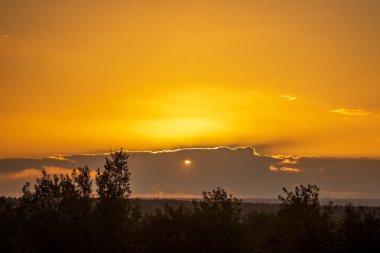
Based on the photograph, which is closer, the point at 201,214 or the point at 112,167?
the point at 112,167

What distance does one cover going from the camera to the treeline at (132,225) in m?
42.3

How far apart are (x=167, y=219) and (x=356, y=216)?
16524mm

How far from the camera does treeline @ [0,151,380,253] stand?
139 feet

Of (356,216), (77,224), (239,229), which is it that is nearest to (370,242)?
(356,216)

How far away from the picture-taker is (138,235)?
44.4 metres

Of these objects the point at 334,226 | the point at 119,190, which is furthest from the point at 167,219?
the point at 334,226

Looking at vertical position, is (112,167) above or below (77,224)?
above

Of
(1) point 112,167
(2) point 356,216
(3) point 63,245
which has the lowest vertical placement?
(3) point 63,245

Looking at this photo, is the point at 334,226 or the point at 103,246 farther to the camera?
the point at 334,226

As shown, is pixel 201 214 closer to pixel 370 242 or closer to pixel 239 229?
pixel 239 229

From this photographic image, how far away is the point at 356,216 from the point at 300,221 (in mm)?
4783

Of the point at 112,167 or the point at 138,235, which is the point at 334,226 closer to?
the point at 138,235

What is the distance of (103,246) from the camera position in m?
41.8

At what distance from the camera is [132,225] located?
43.3 m
